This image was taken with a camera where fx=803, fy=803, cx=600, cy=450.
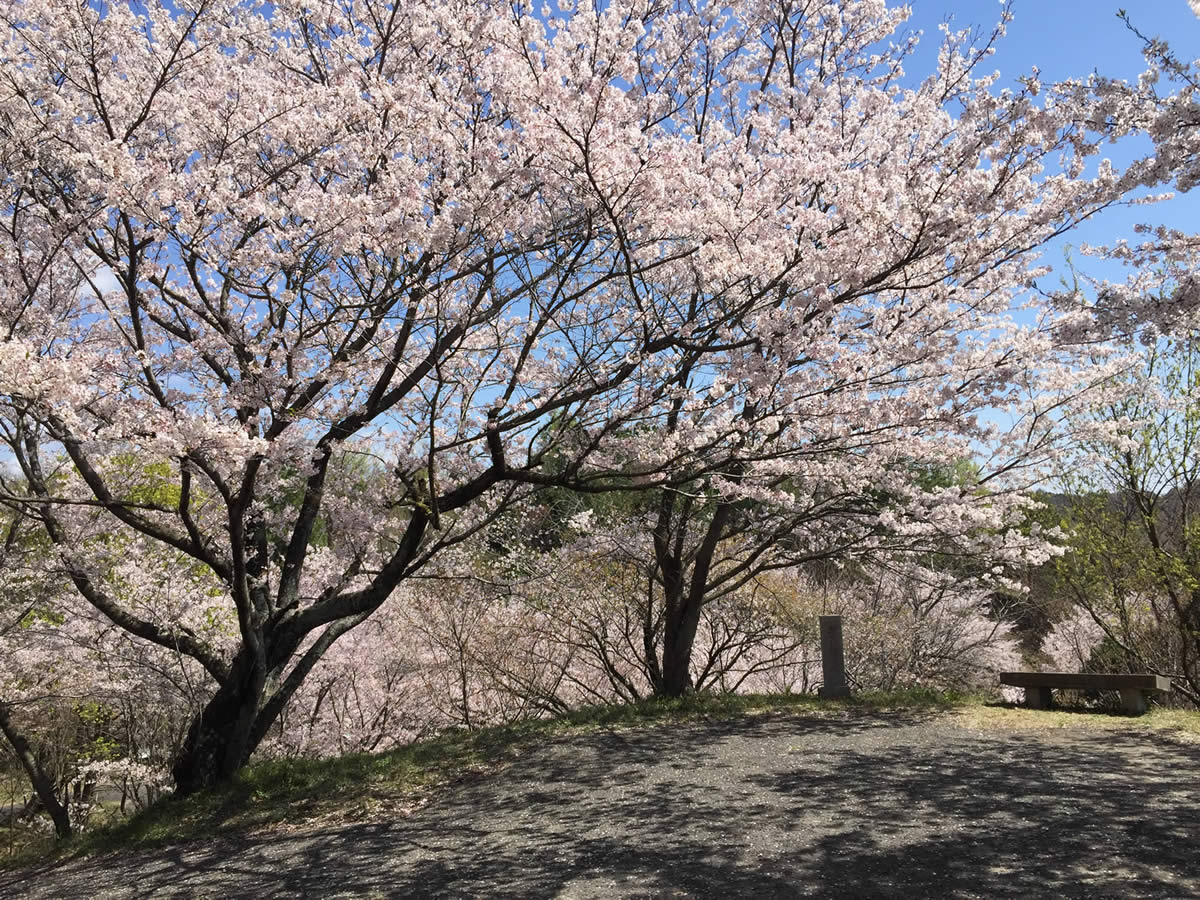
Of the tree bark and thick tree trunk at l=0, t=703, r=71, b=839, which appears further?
thick tree trunk at l=0, t=703, r=71, b=839

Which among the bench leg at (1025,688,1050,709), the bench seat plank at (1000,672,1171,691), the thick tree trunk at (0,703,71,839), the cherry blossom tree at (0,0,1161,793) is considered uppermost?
the cherry blossom tree at (0,0,1161,793)

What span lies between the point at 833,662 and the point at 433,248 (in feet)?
23.4

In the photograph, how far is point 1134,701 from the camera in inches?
337

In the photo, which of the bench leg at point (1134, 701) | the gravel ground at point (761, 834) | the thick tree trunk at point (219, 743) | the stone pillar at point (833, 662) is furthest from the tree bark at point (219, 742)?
the bench leg at point (1134, 701)

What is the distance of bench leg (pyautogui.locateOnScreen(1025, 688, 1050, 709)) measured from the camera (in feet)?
30.1

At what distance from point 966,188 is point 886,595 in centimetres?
1149

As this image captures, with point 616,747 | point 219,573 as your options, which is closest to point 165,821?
point 219,573

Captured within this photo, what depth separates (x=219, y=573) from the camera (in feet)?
22.8

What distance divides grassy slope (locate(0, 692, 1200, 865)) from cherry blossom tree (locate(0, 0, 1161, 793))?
1.95ft

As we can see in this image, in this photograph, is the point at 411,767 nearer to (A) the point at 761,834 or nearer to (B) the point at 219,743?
(B) the point at 219,743

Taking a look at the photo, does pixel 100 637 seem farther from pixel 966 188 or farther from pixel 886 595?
pixel 886 595

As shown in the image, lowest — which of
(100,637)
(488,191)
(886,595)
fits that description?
(100,637)

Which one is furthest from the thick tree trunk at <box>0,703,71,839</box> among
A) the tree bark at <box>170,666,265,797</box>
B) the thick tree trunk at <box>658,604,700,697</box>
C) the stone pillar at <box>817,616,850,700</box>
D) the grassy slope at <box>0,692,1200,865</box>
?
the stone pillar at <box>817,616,850,700</box>

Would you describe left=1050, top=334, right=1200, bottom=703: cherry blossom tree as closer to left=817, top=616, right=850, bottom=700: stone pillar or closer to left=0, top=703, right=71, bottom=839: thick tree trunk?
left=817, top=616, right=850, bottom=700: stone pillar
